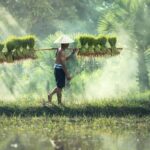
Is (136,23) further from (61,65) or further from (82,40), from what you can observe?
(61,65)

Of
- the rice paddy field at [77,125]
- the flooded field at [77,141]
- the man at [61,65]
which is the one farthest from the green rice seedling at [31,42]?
the flooded field at [77,141]

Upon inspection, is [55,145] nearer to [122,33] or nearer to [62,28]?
[122,33]

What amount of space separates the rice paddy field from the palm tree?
4.85 m

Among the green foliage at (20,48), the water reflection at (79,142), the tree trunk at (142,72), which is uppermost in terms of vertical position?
the green foliage at (20,48)

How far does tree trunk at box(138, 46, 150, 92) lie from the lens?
2105cm

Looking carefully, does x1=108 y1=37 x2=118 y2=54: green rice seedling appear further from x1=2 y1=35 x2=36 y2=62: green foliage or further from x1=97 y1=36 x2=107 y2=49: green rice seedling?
x1=2 y1=35 x2=36 y2=62: green foliage

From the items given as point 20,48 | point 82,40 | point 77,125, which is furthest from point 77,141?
point 82,40

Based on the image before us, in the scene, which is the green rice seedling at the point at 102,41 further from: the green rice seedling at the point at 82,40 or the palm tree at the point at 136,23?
the palm tree at the point at 136,23

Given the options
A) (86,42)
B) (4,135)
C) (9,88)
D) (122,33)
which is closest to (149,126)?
(4,135)

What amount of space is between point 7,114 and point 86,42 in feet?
9.80

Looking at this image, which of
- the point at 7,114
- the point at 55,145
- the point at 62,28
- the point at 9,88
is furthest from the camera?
the point at 62,28

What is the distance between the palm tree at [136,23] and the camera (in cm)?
2098

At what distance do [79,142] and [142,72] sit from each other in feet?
33.5

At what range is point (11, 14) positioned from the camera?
40.7 metres
